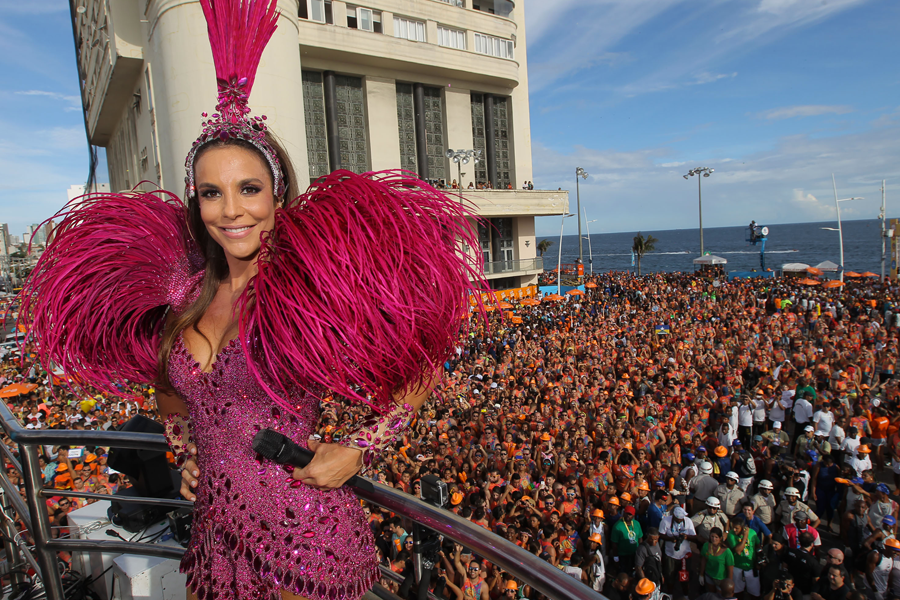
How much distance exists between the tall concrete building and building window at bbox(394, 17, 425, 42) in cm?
5

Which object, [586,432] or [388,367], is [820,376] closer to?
[586,432]

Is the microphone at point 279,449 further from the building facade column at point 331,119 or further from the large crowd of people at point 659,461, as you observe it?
the building facade column at point 331,119

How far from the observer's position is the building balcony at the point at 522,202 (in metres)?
27.6

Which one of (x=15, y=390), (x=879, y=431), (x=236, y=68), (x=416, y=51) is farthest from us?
(x=416, y=51)

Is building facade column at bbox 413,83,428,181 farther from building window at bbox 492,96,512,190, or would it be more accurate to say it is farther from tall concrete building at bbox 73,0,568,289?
building window at bbox 492,96,512,190

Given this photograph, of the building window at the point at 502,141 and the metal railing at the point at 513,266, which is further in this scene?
the building window at the point at 502,141

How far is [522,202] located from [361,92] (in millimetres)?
10130

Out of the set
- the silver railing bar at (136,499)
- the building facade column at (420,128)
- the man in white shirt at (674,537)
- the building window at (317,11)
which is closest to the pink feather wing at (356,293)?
the silver railing bar at (136,499)

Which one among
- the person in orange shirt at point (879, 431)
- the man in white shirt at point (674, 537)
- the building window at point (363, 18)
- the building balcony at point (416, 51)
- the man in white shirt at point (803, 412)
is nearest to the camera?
the man in white shirt at point (674, 537)

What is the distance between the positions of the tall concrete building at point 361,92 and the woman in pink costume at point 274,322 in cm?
1580

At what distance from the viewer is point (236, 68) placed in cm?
148

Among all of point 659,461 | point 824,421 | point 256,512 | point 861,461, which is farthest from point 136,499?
point 824,421

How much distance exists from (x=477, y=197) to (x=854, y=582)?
2322cm

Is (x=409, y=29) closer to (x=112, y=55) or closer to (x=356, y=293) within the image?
(x=112, y=55)
